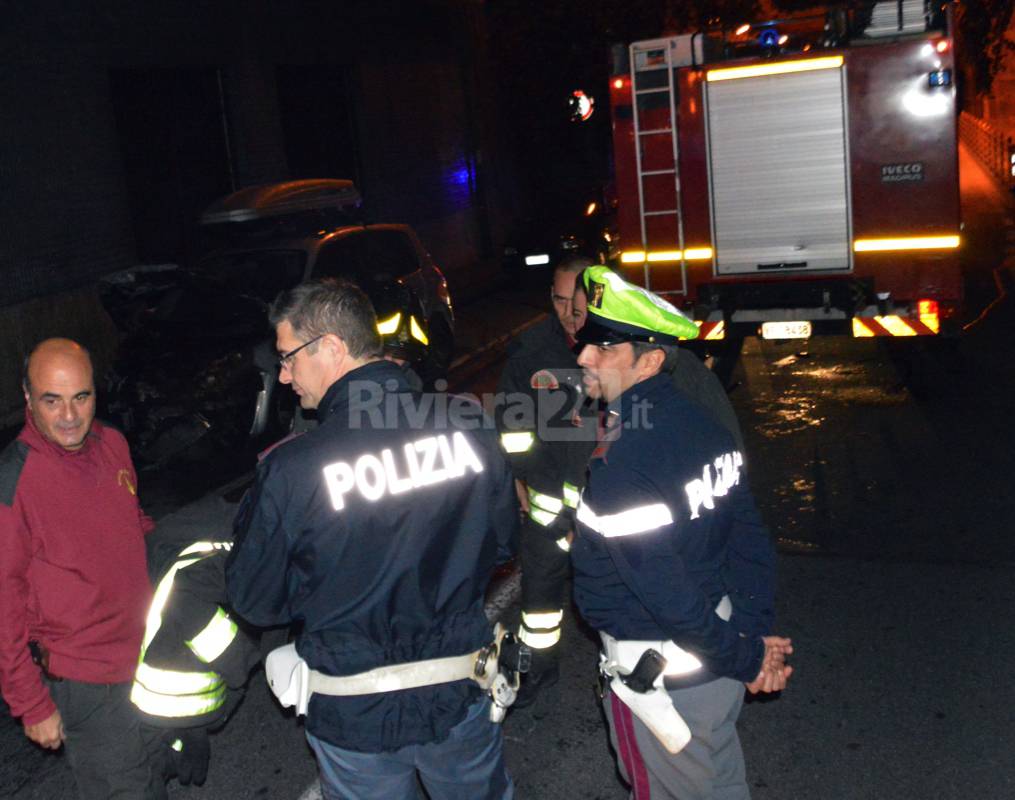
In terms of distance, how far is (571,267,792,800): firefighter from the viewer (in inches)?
108

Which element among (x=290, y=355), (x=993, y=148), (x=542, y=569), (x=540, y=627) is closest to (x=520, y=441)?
(x=542, y=569)

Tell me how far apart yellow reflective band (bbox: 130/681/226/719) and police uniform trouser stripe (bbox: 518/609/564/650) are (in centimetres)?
184

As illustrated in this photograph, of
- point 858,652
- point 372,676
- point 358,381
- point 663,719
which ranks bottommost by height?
point 858,652

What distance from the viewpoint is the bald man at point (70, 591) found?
320 cm

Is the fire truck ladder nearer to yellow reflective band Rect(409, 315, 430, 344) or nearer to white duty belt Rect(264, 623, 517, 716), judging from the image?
yellow reflective band Rect(409, 315, 430, 344)

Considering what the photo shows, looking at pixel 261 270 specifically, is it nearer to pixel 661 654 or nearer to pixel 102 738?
pixel 102 738

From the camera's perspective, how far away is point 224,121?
16.7m

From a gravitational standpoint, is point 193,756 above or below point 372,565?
below

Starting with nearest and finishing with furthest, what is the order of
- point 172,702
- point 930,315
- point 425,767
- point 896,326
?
1. point 425,767
2. point 172,702
3. point 930,315
4. point 896,326

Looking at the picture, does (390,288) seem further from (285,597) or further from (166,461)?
(285,597)

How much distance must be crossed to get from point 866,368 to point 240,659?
9267mm

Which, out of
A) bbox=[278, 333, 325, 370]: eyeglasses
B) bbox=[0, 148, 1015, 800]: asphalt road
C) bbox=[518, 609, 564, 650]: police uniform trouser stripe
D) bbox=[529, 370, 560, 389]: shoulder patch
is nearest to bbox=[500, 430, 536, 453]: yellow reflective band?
bbox=[529, 370, 560, 389]: shoulder patch

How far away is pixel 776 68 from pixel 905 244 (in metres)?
1.81

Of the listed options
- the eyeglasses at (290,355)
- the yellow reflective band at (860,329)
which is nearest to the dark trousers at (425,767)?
the eyeglasses at (290,355)
